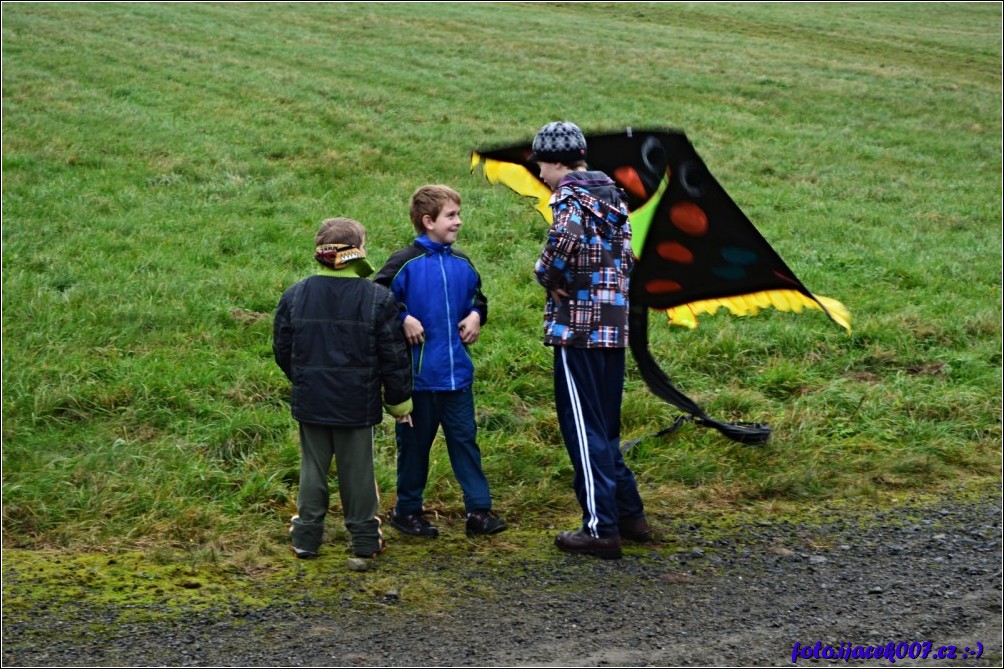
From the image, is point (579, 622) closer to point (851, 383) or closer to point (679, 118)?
point (851, 383)

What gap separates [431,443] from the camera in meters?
5.42

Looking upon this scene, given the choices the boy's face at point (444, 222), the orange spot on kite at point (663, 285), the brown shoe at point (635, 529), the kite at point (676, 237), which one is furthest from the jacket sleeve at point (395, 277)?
the orange spot on kite at point (663, 285)

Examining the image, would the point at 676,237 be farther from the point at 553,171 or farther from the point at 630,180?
the point at 553,171

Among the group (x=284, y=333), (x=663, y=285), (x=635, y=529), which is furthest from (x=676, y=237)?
(x=284, y=333)

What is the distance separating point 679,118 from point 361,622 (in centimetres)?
1624

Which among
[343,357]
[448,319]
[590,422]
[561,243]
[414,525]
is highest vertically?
[561,243]

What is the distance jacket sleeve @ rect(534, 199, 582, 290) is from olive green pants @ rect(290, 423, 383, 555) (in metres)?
1.07

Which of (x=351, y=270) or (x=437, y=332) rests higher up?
(x=351, y=270)

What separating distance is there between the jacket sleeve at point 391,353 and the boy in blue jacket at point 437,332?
176mm

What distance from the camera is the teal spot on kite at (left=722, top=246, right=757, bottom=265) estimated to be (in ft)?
19.5

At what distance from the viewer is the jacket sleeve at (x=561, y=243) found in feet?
16.3

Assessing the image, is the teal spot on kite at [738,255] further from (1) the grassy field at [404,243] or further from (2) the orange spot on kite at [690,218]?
(1) the grassy field at [404,243]

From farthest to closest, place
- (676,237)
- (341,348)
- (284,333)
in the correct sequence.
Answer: (676,237) → (284,333) → (341,348)

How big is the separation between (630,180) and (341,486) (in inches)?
83.5
